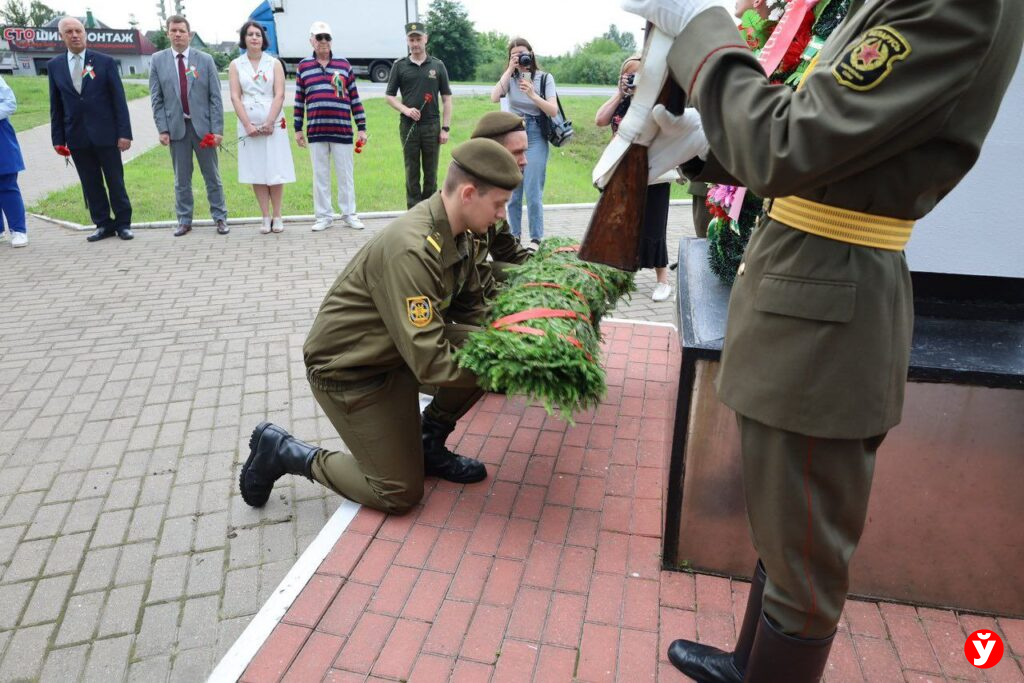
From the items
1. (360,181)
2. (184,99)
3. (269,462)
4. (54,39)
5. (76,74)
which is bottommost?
(360,181)

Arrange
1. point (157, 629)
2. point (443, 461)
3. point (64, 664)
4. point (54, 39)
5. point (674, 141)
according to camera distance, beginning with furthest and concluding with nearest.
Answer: point (54, 39)
point (443, 461)
point (157, 629)
point (64, 664)
point (674, 141)

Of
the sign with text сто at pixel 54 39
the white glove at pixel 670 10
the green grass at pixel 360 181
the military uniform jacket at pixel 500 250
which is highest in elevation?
the sign with text сто at pixel 54 39

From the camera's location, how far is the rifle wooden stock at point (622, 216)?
1865 millimetres

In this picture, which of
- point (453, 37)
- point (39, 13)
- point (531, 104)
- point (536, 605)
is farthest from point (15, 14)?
point (536, 605)

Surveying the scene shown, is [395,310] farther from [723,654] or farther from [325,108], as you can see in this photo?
[325,108]

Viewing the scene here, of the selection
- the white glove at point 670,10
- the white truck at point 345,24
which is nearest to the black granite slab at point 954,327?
the white glove at point 670,10

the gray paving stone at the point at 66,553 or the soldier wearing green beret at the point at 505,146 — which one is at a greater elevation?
the soldier wearing green beret at the point at 505,146

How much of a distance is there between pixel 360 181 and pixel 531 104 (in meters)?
5.59

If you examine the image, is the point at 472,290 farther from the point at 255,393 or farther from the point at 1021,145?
the point at 1021,145

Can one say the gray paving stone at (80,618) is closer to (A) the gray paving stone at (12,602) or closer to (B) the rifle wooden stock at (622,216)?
(A) the gray paving stone at (12,602)

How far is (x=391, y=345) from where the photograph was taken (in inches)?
113

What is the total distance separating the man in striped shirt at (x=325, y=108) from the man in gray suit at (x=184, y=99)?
0.92 metres

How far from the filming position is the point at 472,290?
139 inches

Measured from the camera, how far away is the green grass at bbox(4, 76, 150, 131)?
1840 cm
